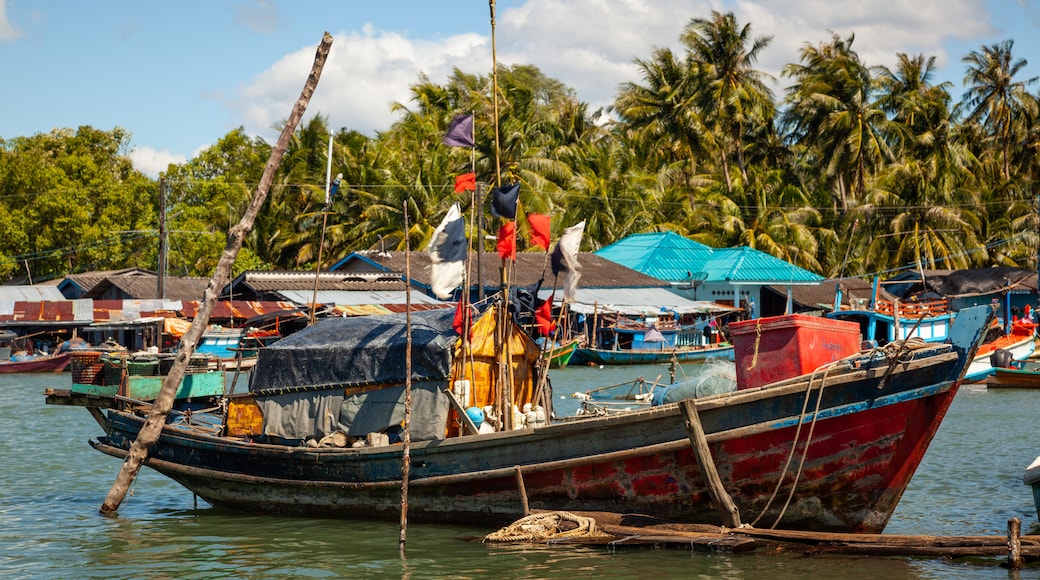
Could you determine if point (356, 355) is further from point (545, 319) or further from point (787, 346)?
point (787, 346)

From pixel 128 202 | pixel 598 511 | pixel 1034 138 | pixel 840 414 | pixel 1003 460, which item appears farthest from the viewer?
pixel 1034 138

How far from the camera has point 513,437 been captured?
1173 cm

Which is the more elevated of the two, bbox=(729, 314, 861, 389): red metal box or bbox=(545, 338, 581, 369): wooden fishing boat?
bbox=(729, 314, 861, 389): red metal box

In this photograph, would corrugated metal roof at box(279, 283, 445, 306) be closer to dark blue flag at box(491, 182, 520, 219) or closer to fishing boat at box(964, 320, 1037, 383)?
fishing boat at box(964, 320, 1037, 383)

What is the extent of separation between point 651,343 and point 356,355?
29.2 m

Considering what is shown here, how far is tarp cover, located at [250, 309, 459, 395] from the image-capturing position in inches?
491

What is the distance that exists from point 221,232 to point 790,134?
1203 inches

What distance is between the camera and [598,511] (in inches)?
463

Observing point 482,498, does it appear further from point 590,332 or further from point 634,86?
point 634,86

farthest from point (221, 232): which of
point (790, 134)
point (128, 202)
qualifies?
point (790, 134)

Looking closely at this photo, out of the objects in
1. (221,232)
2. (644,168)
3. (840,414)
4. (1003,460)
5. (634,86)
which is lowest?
(1003,460)

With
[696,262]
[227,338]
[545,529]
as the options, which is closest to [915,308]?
[696,262]

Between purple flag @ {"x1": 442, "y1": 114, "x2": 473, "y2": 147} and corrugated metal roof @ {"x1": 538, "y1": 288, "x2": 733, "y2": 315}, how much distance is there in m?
28.4

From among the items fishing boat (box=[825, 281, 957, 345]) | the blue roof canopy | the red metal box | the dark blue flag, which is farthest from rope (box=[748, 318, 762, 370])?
the blue roof canopy
